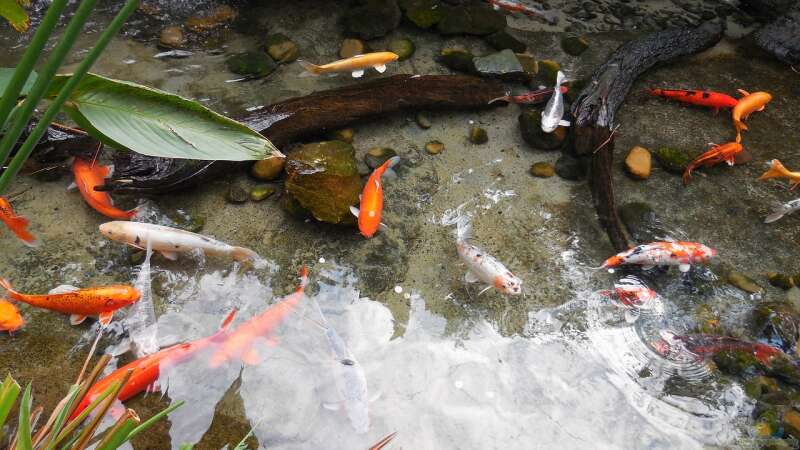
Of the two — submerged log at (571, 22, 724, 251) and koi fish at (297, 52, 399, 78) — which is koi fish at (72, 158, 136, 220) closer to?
koi fish at (297, 52, 399, 78)

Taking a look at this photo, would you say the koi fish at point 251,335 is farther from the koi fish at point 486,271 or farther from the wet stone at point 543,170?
the wet stone at point 543,170

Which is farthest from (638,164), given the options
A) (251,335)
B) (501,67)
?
(251,335)

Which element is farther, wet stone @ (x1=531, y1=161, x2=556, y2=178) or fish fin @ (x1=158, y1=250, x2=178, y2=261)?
wet stone @ (x1=531, y1=161, x2=556, y2=178)

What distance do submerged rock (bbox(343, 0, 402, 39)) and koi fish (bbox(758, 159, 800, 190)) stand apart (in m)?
3.59

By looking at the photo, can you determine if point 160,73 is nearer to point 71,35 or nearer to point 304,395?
point 304,395

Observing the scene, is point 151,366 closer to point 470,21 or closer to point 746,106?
point 470,21

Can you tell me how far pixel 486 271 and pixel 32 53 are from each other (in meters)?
2.83

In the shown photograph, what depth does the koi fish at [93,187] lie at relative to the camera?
381cm

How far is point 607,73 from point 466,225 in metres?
2.14

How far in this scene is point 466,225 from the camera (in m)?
4.11

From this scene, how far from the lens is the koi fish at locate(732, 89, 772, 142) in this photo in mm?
4805

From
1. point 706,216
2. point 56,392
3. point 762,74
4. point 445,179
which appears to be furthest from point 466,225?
point 762,74

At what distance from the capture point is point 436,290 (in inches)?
146

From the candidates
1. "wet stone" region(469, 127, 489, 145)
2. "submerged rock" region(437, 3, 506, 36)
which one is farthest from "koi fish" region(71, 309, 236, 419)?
"submerged rock" region(437, 3, 506, 36)
